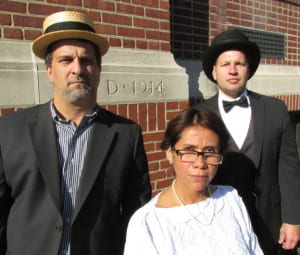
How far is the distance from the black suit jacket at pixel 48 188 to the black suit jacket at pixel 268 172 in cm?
91

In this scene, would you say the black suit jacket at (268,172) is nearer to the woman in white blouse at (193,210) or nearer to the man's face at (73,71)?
the woman in white blouse at (193,210)

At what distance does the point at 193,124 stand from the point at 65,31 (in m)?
0.80

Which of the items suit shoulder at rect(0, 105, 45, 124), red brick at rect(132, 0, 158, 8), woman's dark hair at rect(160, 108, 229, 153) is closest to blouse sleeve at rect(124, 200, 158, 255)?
woman's dark hair at rect(160, 108, 229, 153)

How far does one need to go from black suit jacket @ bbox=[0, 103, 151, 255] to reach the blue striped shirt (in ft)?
0.11

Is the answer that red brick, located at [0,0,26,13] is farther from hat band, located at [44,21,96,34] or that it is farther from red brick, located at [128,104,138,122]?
red brick, located at [128,104,138,122]

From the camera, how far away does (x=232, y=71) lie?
8.13 feet

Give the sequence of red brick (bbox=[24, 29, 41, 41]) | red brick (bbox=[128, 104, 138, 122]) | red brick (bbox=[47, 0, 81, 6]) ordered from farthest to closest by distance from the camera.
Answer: red brick (bbox=[128, 104, 138, 122]), red brick (bbox=[47, 0, 81, 6]), red brick (bbox=[24, 29, 41, 41])

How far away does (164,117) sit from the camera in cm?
359

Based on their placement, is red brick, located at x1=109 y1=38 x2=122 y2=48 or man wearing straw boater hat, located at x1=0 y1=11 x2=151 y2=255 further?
red brick, located at x1=109 y1=38 x2=122 y2=48

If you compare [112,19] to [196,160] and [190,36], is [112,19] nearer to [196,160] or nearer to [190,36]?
[190,36]

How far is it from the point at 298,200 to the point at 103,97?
1.71 m

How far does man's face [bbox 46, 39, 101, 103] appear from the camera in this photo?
73.7 inches

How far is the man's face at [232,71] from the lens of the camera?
2.48 meters

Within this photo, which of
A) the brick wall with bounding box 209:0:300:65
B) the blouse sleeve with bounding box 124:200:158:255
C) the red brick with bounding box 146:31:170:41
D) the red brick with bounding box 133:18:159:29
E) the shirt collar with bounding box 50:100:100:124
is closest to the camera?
the blouse sleeve with bounding box 124:200:158:255
